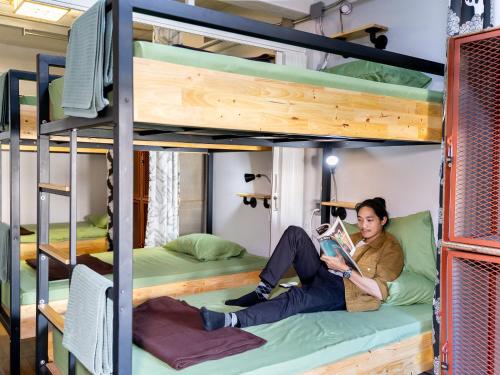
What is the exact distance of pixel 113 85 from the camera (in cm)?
142

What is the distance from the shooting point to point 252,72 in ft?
5.70

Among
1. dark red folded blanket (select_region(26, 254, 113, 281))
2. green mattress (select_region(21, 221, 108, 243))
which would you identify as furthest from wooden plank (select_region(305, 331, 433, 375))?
green mattress (select_region(21, 221, 108, 243))

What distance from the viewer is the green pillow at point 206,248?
142 inches

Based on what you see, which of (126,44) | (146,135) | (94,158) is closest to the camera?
(126,44)

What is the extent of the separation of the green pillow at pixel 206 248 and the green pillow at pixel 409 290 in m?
1.44

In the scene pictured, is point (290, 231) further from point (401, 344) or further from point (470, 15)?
point (470, 15)

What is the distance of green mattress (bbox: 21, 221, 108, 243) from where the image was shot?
4.68m

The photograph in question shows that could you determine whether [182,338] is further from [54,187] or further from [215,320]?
[54,187]

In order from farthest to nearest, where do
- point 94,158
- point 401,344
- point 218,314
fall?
1. point 94,158
2. point 401,344
3. point 218,314

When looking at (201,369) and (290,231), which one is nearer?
(201,369)

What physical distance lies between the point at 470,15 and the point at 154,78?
5.14 ft

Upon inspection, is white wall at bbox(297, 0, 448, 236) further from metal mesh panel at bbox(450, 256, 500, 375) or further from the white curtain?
the white curtain

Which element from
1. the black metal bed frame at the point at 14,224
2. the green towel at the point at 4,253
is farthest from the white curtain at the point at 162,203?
the black metal bed frame at the point at 14,224

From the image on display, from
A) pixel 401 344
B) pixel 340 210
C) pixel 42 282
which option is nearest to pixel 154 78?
pixel 42 282
